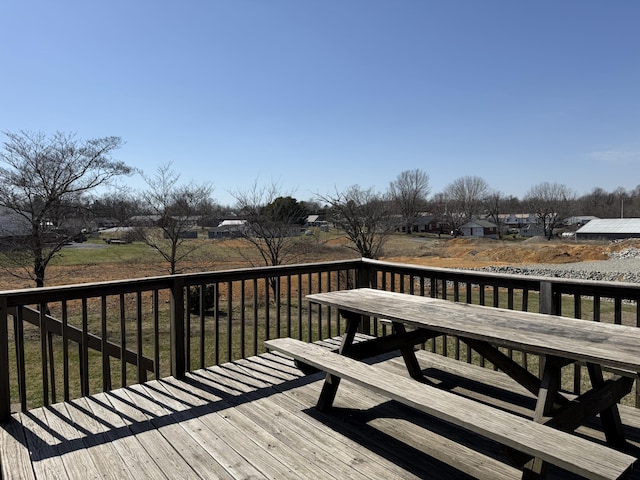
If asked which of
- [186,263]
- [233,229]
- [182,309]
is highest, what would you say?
[233,229]

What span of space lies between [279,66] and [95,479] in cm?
945

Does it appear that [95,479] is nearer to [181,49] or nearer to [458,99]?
[181,49]

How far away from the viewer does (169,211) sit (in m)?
14.7

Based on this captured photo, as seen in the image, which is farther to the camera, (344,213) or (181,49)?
(344,213)

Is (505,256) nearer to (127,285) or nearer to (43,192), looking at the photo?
(43,192)

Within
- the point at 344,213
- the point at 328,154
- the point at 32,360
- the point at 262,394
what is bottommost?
the point at 32,360

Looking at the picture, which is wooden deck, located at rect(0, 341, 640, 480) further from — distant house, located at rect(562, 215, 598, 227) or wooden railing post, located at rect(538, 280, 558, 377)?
distant house, located at rect(562, 215, 598, 227)

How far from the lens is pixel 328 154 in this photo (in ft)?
61.4

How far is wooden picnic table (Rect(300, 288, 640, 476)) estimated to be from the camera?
1891mm

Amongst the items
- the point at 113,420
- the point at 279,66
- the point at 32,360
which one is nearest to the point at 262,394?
the point at 113,420

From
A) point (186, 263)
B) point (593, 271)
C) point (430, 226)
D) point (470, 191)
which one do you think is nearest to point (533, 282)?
point (186, 263)

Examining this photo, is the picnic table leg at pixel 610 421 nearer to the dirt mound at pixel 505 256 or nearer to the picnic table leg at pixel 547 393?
the picnic table leg at pixel 547 393

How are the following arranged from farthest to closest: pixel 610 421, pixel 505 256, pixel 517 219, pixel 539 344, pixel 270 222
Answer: pixel 517 219 → pixel 505 256 → pixel 270 222 → pixel 610 421 → pixel 539 344

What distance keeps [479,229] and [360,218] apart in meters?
47.3
